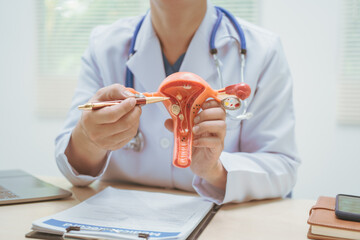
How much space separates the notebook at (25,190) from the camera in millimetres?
928

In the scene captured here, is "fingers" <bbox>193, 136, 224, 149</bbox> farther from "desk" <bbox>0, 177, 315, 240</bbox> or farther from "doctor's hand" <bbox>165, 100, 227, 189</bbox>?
"desk" <bbox>0, 177, 315, 240</bbox>

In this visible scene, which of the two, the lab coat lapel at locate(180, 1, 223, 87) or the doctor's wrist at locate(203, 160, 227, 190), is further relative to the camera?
the lab coat lapel at locate(180, 1, 223, 87)

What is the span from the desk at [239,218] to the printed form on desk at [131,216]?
44 mm

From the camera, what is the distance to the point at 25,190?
99 centimetres

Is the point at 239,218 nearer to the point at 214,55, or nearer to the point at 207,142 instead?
the point at 207,142

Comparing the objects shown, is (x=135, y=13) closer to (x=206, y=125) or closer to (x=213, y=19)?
(x=213, y=19)

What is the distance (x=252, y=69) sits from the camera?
1109 millimetres

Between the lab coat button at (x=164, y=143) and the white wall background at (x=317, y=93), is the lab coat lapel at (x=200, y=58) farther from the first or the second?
the white wall background at (x=317, y=93)

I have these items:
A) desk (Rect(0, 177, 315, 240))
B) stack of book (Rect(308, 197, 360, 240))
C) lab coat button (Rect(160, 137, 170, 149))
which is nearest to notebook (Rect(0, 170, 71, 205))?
desk (Rect(0, 177, 315, 240))

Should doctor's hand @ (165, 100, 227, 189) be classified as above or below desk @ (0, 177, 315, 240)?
above

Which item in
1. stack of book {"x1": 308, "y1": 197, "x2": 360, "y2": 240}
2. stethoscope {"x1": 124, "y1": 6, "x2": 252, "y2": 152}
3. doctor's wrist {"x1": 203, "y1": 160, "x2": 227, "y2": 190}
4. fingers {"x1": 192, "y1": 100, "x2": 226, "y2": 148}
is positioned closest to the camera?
stack of book {"x1": 308, "y1": 197, "x2": 360, "y2": 240}

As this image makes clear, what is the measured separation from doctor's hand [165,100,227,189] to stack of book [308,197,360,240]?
238 mm

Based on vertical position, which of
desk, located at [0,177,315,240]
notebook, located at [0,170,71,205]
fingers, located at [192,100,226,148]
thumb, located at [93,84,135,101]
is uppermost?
thumb, located at [93,84,135,101]

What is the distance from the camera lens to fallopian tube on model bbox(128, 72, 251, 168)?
79 centimetres
